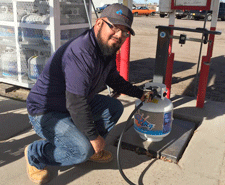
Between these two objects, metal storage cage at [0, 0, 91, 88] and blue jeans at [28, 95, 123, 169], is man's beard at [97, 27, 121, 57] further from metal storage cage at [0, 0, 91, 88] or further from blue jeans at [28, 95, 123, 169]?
metal storage cage at [0, 0, 91, 88]

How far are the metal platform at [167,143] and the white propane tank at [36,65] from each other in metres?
1.87

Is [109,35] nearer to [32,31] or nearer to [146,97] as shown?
[146,97]

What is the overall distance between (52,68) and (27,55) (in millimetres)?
2491

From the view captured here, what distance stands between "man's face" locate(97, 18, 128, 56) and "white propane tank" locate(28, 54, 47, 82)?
235cm

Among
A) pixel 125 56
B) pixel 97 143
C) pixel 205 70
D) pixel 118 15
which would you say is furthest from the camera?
pixel 125 56

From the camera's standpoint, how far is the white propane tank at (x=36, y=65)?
4.08 meters

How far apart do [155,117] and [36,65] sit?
7.58 feet

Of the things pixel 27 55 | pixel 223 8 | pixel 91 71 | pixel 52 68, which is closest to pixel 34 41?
pixel 27 55

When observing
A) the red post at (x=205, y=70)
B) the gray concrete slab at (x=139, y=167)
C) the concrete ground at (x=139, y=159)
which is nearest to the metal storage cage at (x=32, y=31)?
the concrete ground at (x=139, y=159)

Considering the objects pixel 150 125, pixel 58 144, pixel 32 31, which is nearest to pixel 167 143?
pixel 150 125

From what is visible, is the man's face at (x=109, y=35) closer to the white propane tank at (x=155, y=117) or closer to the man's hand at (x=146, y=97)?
the man's hand at (x=146, y=97)

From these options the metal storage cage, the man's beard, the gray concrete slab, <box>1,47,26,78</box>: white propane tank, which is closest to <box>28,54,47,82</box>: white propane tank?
the metal storage cage

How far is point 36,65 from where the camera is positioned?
4.09 meters

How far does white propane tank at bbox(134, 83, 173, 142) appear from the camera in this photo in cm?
263
